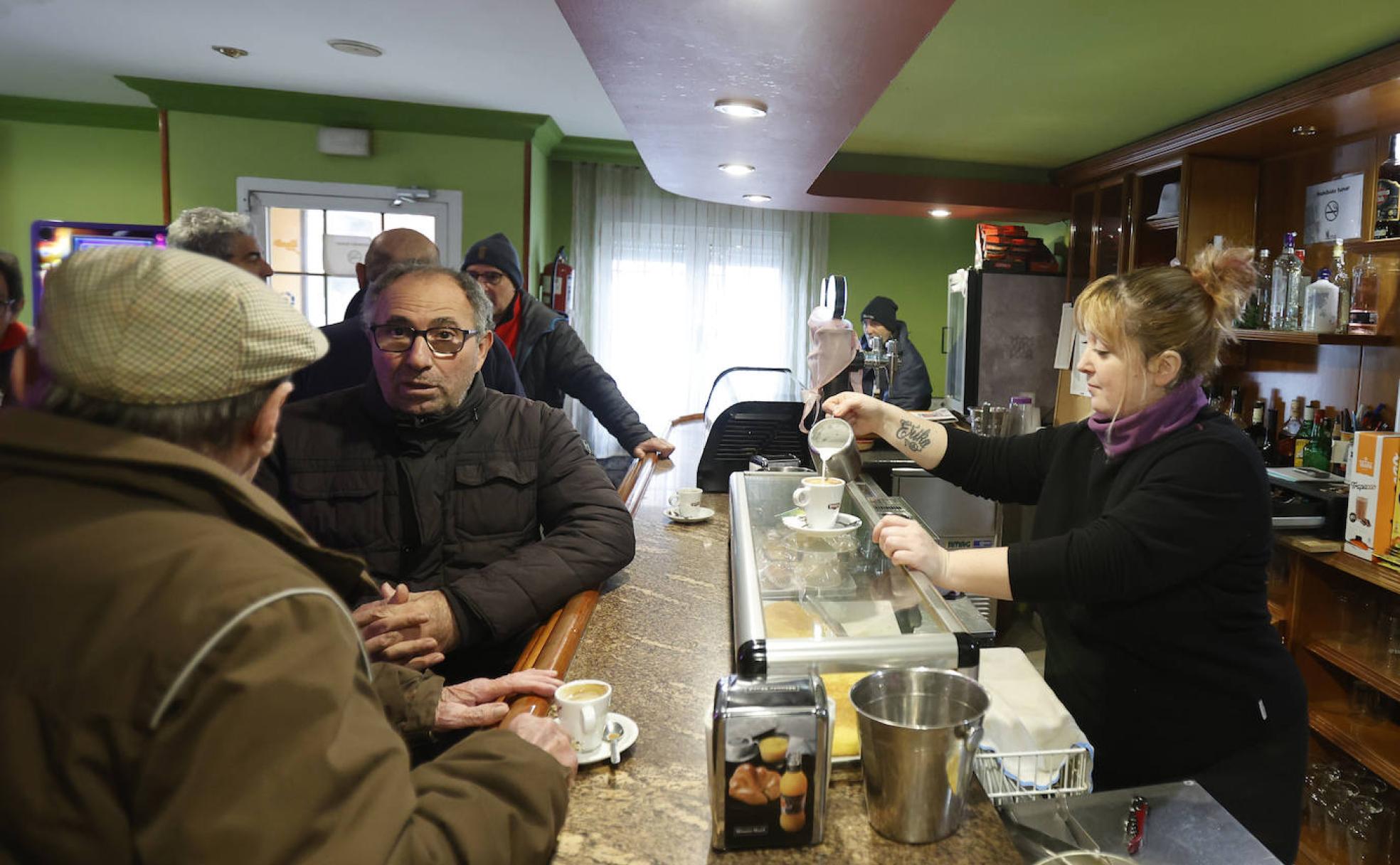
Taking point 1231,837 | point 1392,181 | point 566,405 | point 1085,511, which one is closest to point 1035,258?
point 1392,181

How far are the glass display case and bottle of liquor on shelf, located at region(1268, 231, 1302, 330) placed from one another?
8.80 feet

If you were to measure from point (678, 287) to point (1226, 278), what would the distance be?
4999mm

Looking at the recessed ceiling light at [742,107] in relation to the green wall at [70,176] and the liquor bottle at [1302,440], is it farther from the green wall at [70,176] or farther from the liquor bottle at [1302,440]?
the green wall at [70,176]

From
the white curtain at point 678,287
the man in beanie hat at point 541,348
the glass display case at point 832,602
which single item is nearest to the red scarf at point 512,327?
the man in beanie hat at point 541,348

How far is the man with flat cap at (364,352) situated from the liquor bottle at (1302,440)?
128 inches

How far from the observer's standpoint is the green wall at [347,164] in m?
4.91

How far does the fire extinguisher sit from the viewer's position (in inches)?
218

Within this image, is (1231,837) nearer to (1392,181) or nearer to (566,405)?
(1392,181)

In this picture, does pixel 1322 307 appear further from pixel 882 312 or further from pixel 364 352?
pixel 364 352

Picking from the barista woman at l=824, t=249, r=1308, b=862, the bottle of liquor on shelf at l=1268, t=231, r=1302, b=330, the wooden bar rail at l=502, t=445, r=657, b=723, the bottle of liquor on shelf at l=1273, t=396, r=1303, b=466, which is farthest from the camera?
the bottle of liquor on shelf at l=1273, t=396, r=1303, b=466

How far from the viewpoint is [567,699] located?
3.51 ft

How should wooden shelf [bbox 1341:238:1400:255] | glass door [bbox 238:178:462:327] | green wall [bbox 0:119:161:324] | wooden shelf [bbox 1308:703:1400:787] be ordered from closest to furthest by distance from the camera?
wooden shelf [bbox 1308:703:1400:787] < wooden shelf [bbox 1341:238:1400:255] < glass door [bbox 238:178:462:327] < green wall [bbox 0:119:161:324]

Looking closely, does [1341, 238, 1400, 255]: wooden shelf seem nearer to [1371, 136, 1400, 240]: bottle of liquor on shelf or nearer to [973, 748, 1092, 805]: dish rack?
[1371, 136, 1400, 240]: bottle of liquor on shelf

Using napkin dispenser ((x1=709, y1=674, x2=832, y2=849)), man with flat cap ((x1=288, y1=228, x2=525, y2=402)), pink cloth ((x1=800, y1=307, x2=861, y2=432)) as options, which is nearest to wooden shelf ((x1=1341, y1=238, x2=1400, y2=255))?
pink cloth ((x1=800, y1=307, x2=861, y2=432))
